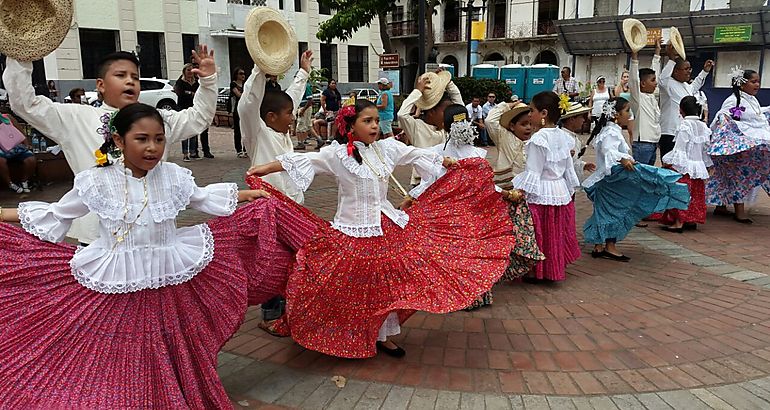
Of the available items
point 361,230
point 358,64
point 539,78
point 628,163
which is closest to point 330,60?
point 358,64

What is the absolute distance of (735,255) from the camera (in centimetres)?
637

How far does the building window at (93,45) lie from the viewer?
2753 cm

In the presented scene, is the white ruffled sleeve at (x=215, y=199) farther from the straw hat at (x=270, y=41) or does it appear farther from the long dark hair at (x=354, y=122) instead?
the straw hat at (x=270, y=41)

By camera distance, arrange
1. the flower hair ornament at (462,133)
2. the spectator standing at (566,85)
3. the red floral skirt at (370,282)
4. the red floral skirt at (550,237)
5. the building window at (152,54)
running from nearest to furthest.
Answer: the red floral skirt at (370,282) < the flower hair ornament at (462,133) < the red floral skirt at (550,237) < the spectator standing at (566,85) < the building window at (152,54)

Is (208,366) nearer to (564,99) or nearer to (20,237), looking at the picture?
(20,237)

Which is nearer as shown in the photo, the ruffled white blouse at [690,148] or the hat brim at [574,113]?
the hat brim at [574,113]

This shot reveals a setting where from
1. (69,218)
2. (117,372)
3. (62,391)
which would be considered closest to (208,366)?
(117,372)

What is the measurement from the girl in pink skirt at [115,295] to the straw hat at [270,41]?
1188mm

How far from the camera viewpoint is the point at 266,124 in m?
4.53

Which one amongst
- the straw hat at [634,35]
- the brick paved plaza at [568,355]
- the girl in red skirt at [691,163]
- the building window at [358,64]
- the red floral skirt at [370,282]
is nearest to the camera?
the brick paved plaza at [568,355]

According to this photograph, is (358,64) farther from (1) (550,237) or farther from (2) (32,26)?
(2) (32,26)

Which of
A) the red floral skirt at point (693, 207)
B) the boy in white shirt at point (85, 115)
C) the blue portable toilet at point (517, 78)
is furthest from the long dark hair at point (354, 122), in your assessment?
the blue portable toilet at point (517, 78)

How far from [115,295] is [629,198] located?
16.5 ft

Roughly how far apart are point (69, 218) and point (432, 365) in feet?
7.53
